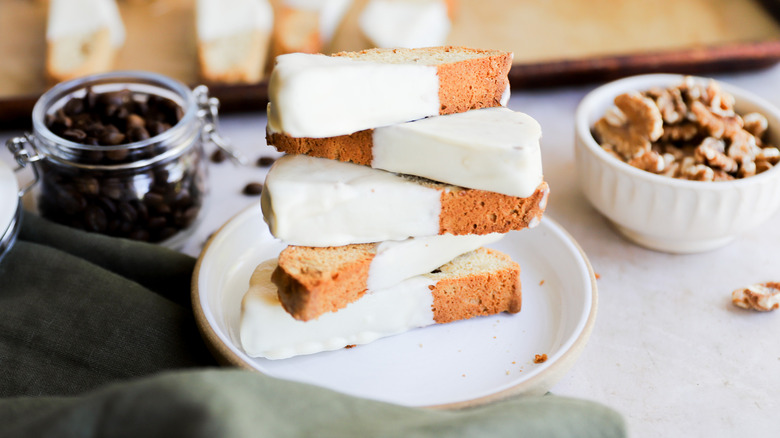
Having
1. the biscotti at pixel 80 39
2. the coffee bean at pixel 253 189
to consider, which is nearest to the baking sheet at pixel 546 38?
the biscotti at pixel 80 39

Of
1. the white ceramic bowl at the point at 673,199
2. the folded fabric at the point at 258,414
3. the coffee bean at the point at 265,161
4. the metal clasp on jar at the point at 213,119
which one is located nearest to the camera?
the folded fabric at the point at 258,414

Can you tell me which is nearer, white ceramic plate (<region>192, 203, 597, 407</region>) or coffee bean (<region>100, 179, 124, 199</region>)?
white ceramic plate (<region>192, 203, 597, 407</region>)

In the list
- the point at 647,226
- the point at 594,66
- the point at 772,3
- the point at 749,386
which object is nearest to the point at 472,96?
the point at 647,226

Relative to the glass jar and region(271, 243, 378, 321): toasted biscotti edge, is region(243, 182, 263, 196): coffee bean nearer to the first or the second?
the glass jar

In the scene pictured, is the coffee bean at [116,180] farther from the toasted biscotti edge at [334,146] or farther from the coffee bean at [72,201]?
the toasted biscotti edge at [334,146]

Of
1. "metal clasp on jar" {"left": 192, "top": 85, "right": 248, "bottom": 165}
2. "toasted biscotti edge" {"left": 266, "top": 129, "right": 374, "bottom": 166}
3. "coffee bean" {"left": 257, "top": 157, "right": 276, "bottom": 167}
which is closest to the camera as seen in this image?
"toasted biscotti edge" {"left": 266, "top": 129, "right": 374, "bottom": 166}

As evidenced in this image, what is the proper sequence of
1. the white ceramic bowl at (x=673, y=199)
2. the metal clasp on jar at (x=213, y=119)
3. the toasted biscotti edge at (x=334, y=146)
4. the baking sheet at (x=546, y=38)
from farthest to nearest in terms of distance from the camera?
the baking sheet at (x=546, y=38) → the metal clasp on jar at (x=213, y=119) → the white ceramic bowl at (x=673, y=199) → the toasted biscotti edge at (x=334, y=146)

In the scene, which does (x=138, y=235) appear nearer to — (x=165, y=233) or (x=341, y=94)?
(x=165, y=233)

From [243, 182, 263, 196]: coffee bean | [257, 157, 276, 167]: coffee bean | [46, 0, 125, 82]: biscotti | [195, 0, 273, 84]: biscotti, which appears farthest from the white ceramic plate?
Answer: [46, 0, 125, 82]: biscotti
